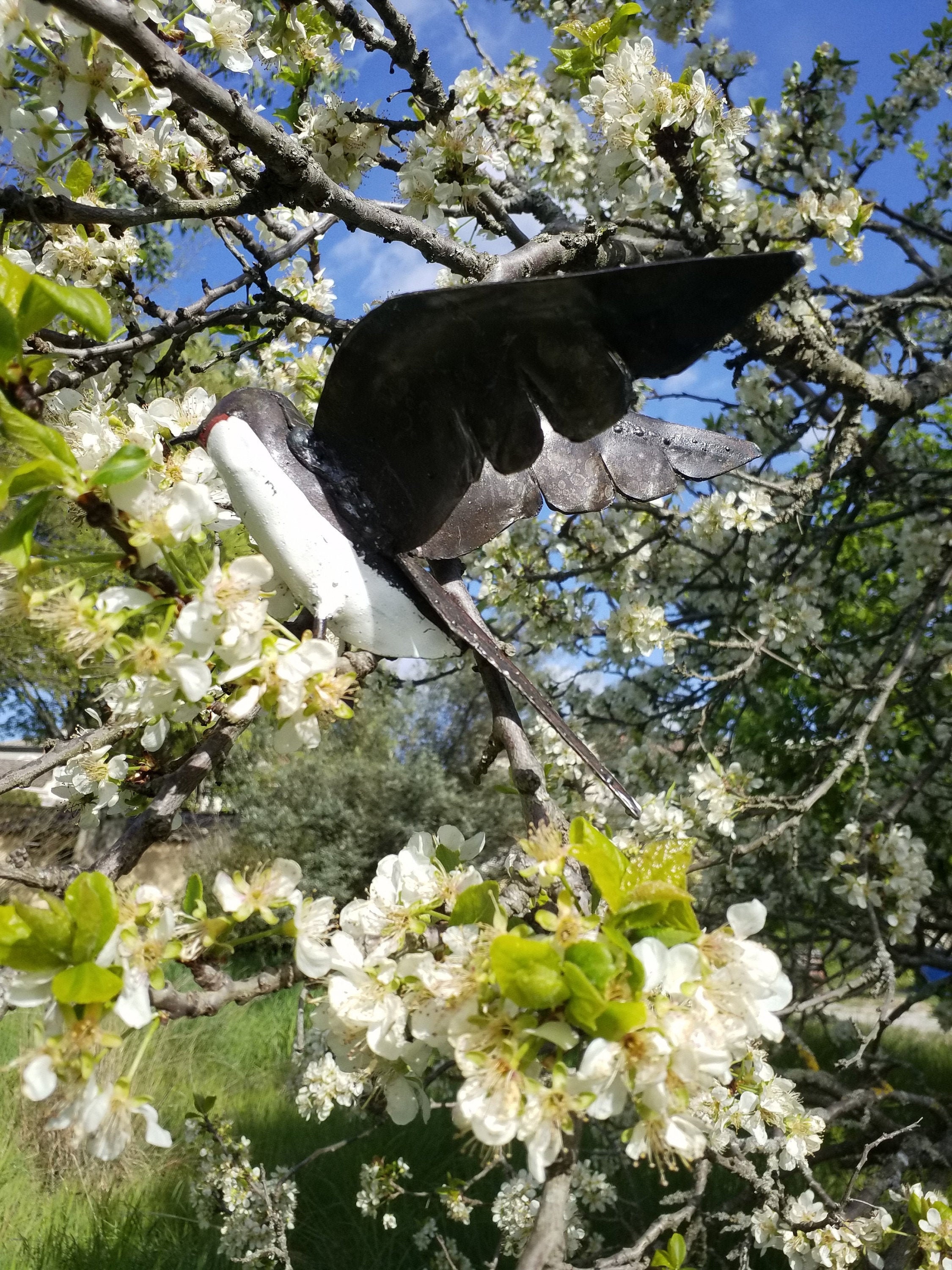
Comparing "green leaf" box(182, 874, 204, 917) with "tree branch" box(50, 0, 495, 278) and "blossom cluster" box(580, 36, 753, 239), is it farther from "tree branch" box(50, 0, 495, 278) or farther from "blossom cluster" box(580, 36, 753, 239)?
"blossom cluster" box(580, 36, 753, 239)

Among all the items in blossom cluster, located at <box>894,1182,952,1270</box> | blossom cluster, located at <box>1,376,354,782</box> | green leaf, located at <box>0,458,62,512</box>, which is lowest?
blossom cluster, located at <box>894,1182,952,1270</box>

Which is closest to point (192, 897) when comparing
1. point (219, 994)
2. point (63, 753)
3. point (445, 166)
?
point (219, 994)

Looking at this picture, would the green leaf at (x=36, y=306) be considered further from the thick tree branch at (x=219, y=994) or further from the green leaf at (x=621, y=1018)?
the green leaf at (x=621, y=1018)

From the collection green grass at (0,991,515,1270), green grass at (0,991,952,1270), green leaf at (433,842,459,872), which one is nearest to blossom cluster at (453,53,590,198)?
green leaf at (433,842,459,872)

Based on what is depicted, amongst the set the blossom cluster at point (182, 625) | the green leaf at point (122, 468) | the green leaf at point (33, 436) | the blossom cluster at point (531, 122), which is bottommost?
the blossom cluster at point (182, 625)

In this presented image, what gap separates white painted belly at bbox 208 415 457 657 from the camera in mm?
1000

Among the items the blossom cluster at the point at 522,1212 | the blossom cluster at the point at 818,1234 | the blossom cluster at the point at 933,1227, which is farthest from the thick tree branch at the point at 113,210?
the blossom cluster at the point at 522,1212

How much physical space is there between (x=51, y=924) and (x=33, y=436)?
1.15ft

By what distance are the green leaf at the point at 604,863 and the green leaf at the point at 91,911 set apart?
339 millimetres

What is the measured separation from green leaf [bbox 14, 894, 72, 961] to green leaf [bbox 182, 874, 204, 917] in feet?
0.37

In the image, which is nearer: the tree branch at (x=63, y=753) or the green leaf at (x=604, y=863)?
the green leaf at (x=604, y=863)

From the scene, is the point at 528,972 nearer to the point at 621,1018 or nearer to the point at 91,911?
the point at 621,1018

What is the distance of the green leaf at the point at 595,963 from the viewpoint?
0.56 meters

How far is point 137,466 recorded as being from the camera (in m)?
0.61
